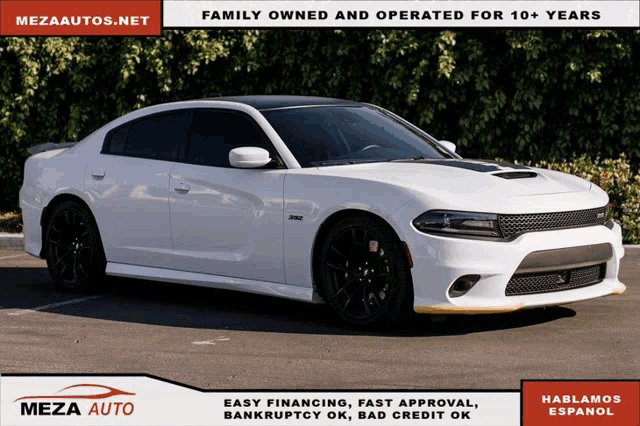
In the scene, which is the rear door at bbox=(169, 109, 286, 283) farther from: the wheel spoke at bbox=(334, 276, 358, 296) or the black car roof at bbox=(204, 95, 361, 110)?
the wheel spoke at bbox=(334, 276, 358, 296)

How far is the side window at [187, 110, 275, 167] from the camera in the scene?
9508mm

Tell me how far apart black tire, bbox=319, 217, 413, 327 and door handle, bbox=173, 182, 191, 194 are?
137 centimetres

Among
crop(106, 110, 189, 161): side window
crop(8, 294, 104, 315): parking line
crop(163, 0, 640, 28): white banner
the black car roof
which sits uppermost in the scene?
crop(163, 0, 640, 28): white banner

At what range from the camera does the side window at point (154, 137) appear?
997 centimetres

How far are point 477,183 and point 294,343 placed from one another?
63.6 inches

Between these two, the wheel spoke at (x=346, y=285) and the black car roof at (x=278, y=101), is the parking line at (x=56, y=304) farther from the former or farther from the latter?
the wheel spoke at (x=346, y=285)

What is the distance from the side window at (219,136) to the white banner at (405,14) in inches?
267

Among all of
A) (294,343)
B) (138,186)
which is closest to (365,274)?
(294,343)

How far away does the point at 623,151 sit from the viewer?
54.0 feet

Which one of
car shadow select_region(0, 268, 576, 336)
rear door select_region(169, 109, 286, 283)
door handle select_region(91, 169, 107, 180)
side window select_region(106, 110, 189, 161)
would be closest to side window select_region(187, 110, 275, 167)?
rear door select_region(169, 109, 286, 283)

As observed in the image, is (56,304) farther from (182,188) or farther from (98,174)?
(182,188)

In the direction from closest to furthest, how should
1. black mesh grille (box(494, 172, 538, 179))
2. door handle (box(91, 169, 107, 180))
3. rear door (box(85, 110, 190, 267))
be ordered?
black mesh grille (box(494, 172, 538, 179)) → rear door (box(85, 110, 190, 267)) → door handle (box(91, 169, 107, 180))

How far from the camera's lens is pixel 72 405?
6.34m

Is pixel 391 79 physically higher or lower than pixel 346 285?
higher
